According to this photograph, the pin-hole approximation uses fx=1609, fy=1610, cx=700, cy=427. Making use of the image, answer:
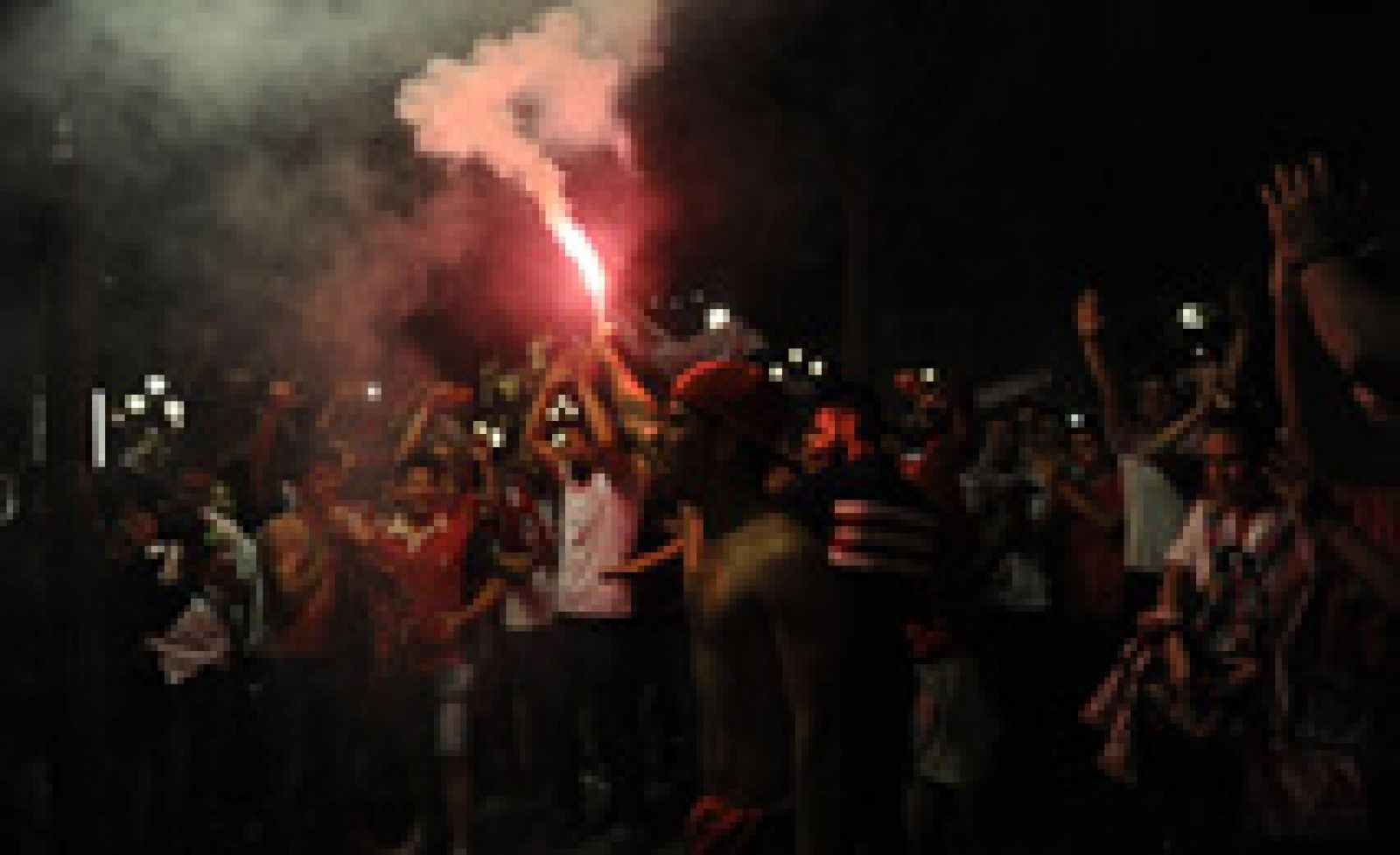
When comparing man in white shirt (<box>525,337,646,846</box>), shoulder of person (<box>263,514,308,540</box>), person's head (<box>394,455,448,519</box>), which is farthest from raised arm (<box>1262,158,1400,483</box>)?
shoulder of person (<box>263,514,308,540</box>)

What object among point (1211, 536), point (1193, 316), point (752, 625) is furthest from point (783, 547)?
point (1193, 316)

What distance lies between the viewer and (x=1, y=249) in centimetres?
705

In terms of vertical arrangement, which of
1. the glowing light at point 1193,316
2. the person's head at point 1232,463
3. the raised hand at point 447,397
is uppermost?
the glowing light at point 1193,316

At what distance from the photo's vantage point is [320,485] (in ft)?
25.5

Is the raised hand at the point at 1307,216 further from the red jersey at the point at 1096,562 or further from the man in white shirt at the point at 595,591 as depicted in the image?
→ the man in white shirt at the point at 595,591

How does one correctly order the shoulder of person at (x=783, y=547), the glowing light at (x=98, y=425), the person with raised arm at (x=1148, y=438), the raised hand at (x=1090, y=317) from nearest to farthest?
the shoulder of person at (x=783, y=547) < the glowing light at (x=98, y=425) < the person with raised arm at (x=1148, y=438) < the raised hand at (x=1090, y=317)

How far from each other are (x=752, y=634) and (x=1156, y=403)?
377 cm

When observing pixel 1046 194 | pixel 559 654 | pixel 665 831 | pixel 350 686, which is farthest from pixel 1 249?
pixel 1046 194

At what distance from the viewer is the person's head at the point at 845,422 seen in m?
5.02

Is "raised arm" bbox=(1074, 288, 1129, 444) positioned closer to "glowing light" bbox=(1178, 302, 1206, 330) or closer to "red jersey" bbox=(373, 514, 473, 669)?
"glowing light" bbox=(1178, 302, 1206, 330)

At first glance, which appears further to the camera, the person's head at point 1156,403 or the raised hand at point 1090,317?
the raised hand at point 1090,317

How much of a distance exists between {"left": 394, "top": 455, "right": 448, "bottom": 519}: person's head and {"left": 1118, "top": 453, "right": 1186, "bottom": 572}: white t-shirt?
3.19 metres

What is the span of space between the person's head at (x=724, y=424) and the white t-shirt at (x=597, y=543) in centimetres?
392

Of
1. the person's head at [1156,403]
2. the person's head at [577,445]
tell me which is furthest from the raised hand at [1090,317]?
the person's head at [577,445]
